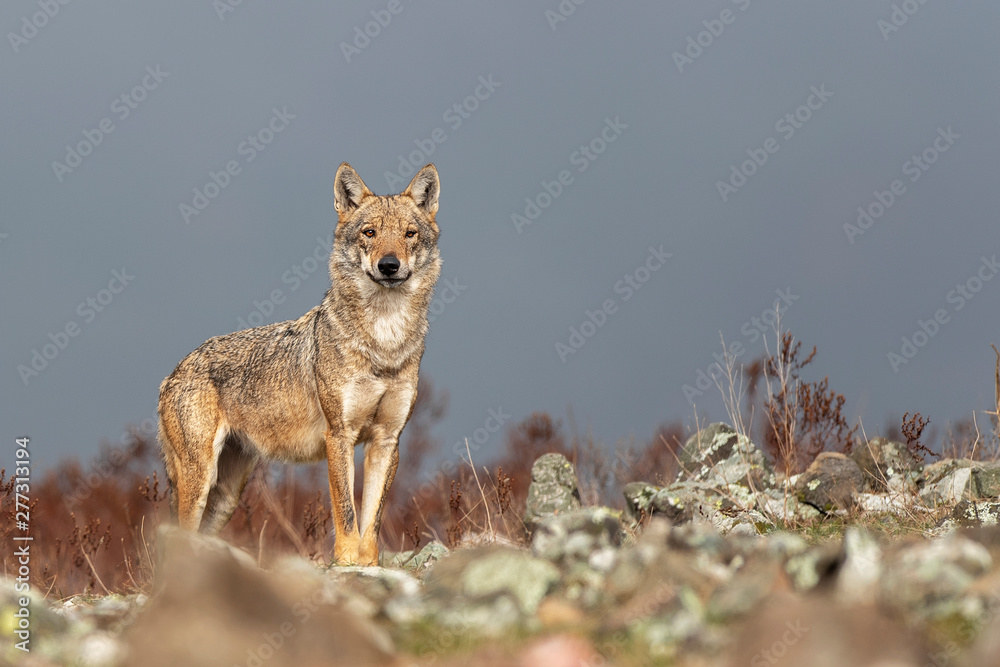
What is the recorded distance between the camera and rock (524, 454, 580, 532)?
430 inches

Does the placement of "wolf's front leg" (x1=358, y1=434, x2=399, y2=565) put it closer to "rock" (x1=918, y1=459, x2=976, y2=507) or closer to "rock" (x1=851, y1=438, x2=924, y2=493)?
"rock" (x1=918, y1=459, x2=976, y2=507)

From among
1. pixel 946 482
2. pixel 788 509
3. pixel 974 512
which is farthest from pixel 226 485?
pixel 946 482

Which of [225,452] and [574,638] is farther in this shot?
[225,452]

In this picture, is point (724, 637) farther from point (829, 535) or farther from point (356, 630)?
point (829, 535)

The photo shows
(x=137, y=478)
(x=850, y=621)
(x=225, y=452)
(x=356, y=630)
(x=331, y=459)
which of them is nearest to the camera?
(x=850, y=621)

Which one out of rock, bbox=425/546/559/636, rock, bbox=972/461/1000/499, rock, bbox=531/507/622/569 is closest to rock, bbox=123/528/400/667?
rock, bbox=425/546/559/636

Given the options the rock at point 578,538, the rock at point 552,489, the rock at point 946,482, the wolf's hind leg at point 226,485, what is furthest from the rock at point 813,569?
the rock at point 552,489

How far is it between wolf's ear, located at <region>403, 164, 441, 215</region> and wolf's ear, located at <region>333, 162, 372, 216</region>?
0.40 meters

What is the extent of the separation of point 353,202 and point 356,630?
499 cm

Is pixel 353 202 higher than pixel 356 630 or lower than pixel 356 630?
higher

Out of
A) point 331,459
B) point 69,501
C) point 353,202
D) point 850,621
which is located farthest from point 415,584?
point 69,501

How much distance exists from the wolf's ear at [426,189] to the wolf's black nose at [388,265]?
943mm

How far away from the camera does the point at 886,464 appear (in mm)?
10102

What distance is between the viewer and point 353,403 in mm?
6926
